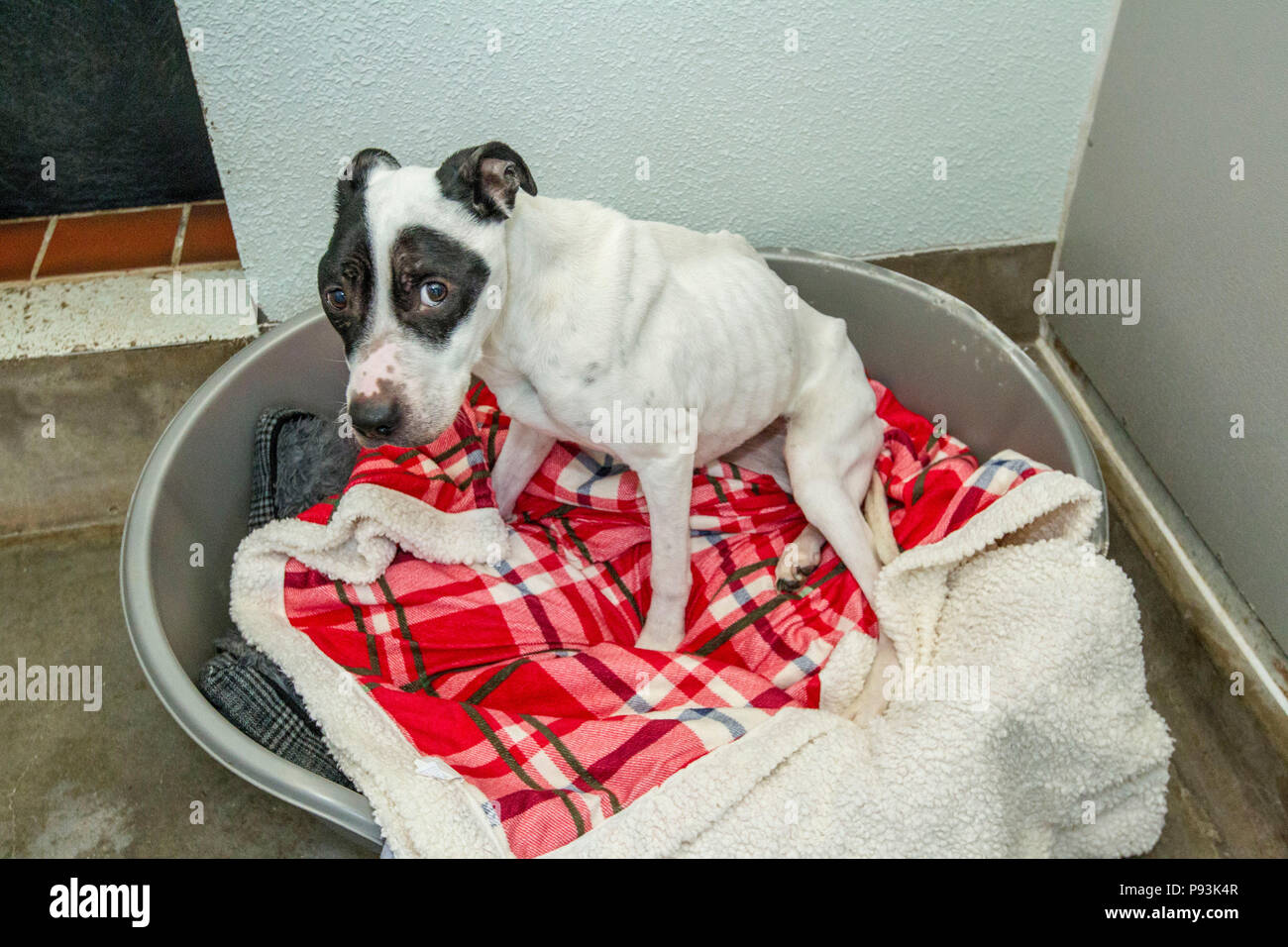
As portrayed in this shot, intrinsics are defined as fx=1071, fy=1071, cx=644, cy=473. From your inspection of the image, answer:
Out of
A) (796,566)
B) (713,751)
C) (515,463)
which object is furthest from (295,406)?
(713,751)

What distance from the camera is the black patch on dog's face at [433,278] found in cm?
147

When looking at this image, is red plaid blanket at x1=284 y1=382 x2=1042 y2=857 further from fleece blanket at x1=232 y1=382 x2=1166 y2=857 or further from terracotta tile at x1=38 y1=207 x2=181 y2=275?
terracotta tile at x1=38 y1=207 x2=181 y2=275

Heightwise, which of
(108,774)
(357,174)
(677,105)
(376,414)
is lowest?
(108,774)

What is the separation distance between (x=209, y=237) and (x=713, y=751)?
1.82 metres

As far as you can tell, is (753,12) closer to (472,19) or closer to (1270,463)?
(472,19)

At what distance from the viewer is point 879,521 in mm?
2193

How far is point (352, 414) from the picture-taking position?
59.0 inches

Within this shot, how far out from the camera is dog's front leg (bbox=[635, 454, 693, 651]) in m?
1.85

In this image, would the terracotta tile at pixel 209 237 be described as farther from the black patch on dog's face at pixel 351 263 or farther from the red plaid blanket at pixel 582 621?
the black patch on dog's face at pixel 351 263

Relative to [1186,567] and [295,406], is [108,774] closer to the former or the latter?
[295,406]

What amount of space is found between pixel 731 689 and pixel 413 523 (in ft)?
2.32

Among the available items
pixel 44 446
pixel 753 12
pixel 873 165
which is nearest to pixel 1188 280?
pixel 873 165

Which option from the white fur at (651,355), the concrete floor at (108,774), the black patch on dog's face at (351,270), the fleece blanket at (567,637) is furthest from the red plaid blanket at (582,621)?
the black patch on dog's face at (351,270)

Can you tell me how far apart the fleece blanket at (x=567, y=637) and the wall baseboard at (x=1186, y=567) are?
397 mm
